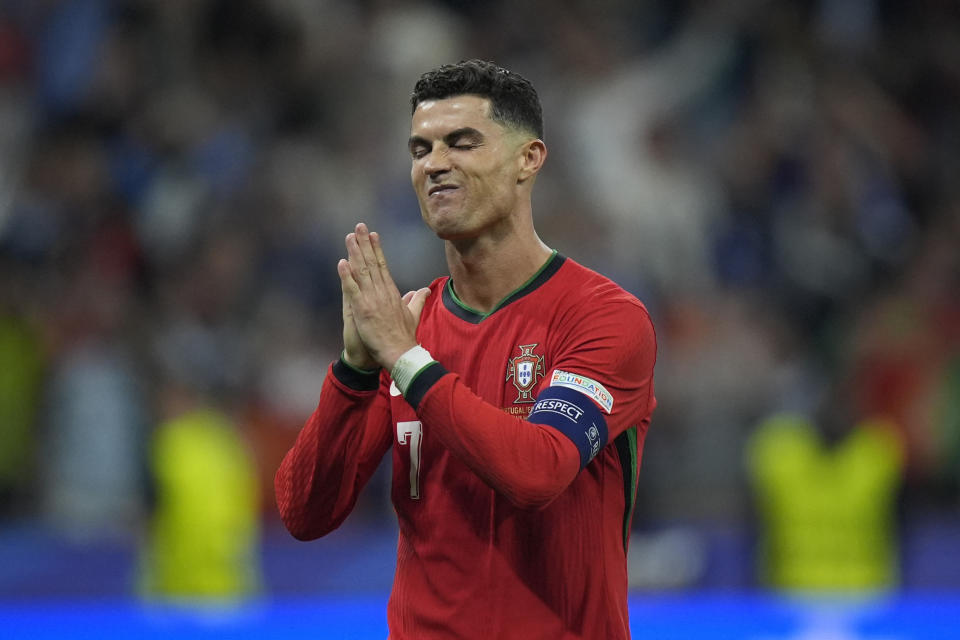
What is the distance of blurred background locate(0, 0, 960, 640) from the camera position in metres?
7.20

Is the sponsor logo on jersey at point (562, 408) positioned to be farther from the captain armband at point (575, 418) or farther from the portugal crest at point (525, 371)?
the portugal crest at point (525, 371)

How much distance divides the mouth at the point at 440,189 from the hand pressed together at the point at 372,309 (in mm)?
173

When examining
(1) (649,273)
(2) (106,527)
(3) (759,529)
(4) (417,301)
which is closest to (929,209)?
(1) (649,273)

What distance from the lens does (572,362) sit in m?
2.82

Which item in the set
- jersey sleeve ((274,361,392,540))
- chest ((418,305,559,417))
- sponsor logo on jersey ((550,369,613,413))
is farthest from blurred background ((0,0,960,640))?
sponsor logo on jersey ((550,369,613,413))

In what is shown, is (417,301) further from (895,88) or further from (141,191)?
(895,88)

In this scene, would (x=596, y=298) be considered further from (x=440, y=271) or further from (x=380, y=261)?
(x=440, y=271)

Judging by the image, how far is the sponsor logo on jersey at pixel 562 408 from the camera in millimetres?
2719

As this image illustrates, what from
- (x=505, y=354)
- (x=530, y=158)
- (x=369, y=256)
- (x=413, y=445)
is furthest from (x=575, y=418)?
(x=530, y=158)

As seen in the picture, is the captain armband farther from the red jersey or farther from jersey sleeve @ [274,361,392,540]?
jersey sleeve @ [274,361,392,540]

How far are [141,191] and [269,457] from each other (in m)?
2.30

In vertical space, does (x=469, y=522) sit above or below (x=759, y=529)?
below

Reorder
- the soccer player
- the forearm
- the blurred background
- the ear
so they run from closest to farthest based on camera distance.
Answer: the forearm < the soccer player < the ear < the blurred background

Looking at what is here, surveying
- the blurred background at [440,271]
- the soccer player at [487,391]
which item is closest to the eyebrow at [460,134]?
the soccer player at [487,391]
